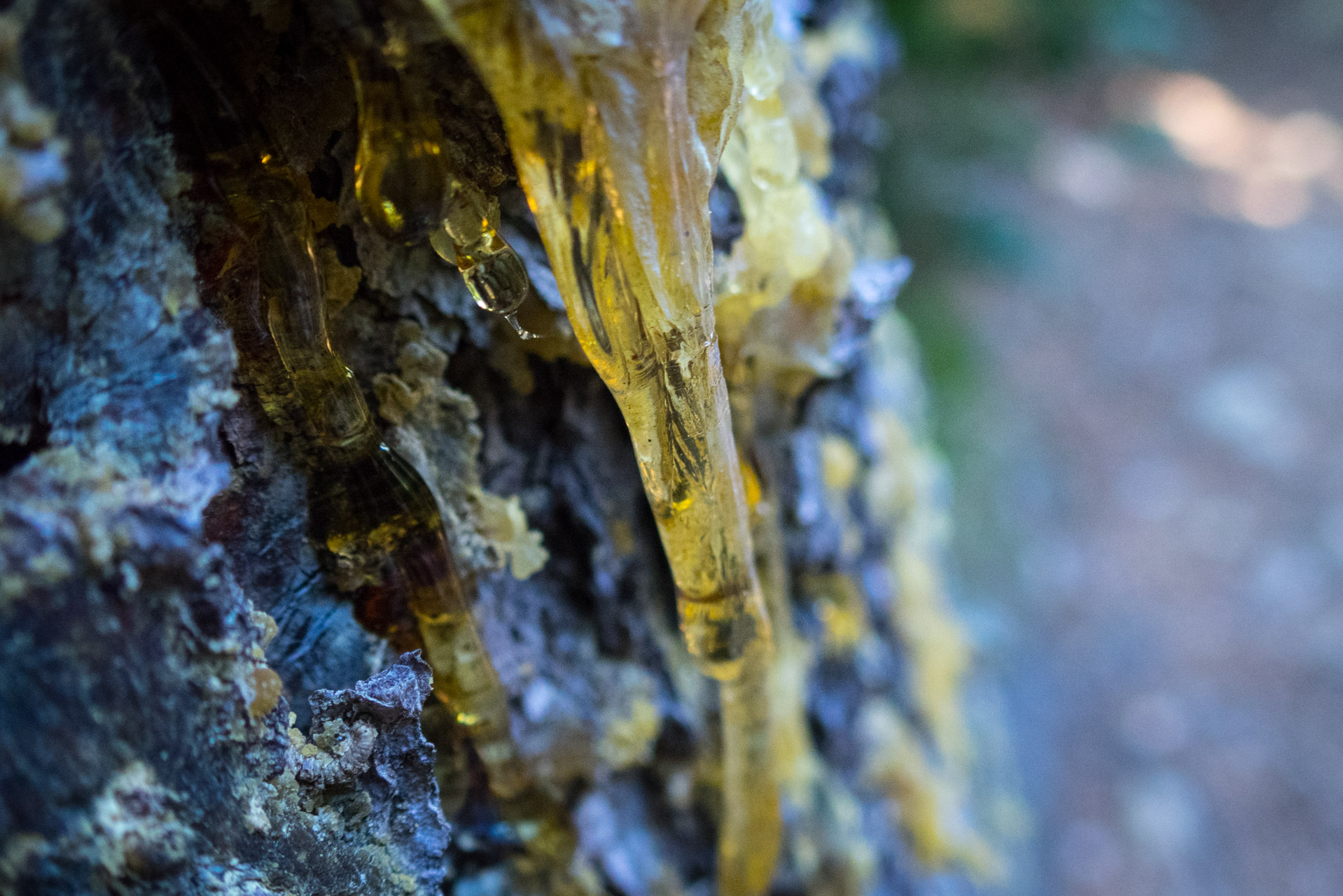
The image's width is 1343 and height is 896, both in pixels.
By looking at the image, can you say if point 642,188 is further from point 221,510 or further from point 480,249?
point 221,510

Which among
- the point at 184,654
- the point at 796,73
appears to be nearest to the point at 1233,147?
the point at 796,73

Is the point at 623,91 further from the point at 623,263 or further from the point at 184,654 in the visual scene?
the point at 184,654

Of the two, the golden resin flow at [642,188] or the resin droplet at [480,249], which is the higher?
the resin droplet at [480,249]

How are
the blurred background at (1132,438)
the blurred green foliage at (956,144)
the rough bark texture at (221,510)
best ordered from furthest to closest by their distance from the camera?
1. the blurred green foliage at (956,144)
2. the blurred background at (1132,438)
3. the rough bark texture at (221,510)

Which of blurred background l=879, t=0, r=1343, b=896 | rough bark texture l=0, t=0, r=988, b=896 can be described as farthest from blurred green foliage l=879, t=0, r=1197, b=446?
rough bark texture l=0, t=0, r=988, b=896

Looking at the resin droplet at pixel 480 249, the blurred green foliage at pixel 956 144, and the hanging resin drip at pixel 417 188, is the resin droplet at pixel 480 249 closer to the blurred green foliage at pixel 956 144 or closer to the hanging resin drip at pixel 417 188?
the hanging resin drip at pixel 417 188

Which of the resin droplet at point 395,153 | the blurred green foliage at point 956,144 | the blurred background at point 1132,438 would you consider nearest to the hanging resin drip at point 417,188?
the resin droplet at point 395,153
